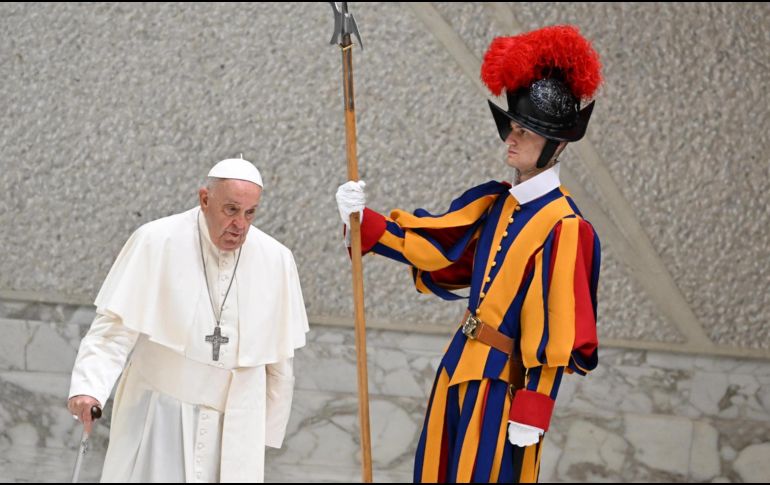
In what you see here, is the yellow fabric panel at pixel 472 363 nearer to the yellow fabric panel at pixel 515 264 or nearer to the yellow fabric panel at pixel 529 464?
the yellow fabric panel at pixel 515 264

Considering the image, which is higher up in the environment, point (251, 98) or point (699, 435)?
point (251, 98)

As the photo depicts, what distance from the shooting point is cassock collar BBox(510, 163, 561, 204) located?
144 inches

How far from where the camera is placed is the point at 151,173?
5.22 meters

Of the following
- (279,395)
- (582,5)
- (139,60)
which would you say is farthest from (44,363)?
(582,5)

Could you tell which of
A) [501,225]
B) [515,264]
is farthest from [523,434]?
[501,225]

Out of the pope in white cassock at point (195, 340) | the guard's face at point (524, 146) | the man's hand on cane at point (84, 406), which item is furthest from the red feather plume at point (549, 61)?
the man's hand on cane at point (84, 406)

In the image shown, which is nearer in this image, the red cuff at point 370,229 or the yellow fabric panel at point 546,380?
the yellow fabric panel at point 546,380

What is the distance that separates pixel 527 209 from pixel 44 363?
2.47 metres

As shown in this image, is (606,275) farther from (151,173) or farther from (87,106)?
(87,106)

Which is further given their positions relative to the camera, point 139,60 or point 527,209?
point 139,60

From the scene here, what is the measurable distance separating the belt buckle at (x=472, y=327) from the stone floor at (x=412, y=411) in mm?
1635

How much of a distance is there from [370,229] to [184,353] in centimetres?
66

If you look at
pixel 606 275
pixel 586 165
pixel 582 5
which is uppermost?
pixel 582 5

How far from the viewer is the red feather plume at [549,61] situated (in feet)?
11.8
